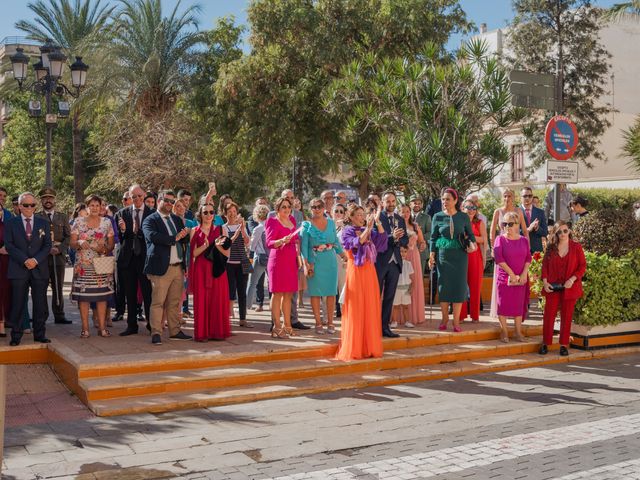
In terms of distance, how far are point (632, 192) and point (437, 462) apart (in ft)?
107

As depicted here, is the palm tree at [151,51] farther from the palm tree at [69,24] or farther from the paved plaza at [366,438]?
the paved plaza at [366,438]

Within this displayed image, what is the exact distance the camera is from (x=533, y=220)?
12.3 m

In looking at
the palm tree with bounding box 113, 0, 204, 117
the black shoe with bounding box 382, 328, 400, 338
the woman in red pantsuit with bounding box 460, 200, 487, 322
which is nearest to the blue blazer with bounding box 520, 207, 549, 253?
the woman in red pantsuit with bounding box 460, 200, 487, 322

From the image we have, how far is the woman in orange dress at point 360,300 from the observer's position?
8.92 metres

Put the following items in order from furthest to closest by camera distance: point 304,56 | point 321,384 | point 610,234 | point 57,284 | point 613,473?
point 304,56 < point 57,284 < point 610,234 < point 321,384 < point 613,473

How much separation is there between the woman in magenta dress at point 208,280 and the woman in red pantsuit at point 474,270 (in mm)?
3917

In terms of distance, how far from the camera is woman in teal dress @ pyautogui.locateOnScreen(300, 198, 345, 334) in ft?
32.4

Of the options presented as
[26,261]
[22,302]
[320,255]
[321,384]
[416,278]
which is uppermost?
[320,255]

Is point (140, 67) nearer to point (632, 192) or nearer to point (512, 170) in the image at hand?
point (632, 192)

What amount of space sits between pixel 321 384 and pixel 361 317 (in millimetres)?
1104

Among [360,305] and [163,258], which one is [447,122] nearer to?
[360,305]

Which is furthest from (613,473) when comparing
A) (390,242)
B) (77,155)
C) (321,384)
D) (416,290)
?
(77,155)

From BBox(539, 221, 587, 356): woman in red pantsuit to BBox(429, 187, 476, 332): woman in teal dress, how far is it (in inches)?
43.7

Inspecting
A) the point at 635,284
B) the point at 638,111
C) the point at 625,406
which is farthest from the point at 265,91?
the point at 638,111
